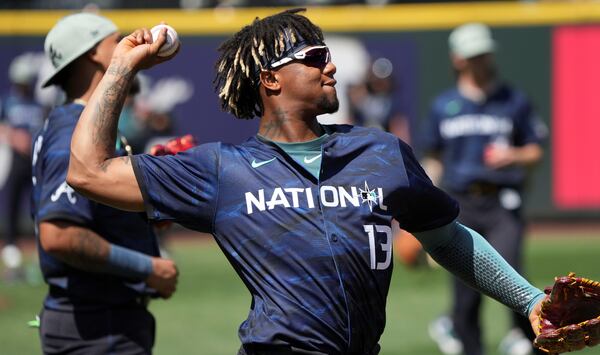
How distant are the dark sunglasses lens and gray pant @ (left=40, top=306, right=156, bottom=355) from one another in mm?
1629

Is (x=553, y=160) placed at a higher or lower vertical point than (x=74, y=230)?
lower

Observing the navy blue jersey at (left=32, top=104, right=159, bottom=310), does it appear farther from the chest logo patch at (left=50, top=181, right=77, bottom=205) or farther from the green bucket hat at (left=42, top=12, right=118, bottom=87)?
the green bucket hat at (left=42, top=12, right=118, bottom=87)

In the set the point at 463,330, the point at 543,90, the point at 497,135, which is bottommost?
the point at 543,90

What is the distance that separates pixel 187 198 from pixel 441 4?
1441 cm

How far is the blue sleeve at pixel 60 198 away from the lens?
4.98 metres

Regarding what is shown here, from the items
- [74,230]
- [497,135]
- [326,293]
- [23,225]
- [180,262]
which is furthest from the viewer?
[23,225]

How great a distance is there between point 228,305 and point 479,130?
3691 mm

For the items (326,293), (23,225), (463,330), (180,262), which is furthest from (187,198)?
(23,225)

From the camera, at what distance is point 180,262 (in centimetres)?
1502

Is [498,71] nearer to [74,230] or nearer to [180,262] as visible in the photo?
[180,262]

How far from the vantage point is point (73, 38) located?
532 cm

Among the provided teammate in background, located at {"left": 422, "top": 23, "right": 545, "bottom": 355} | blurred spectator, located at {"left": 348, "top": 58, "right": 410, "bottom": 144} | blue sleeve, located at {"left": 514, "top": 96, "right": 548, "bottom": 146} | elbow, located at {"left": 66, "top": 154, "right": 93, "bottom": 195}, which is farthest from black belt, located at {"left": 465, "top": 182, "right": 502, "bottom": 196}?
blurred spectator, located at {"left": 348, "top": 58, "right": 410, "bottom": 144}

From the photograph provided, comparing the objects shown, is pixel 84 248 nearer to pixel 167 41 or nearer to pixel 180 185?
pixel 180 185

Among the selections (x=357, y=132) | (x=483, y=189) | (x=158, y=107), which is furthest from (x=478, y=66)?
(x=158, y=107)
